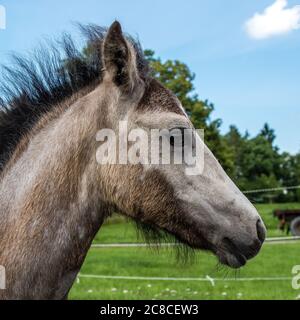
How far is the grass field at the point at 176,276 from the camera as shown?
895cm

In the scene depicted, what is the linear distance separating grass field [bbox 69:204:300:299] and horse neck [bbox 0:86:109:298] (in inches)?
110

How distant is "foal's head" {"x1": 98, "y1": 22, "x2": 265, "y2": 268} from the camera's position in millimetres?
3071

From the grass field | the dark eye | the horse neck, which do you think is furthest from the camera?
the grass field

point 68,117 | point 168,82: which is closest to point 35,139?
point 68,117

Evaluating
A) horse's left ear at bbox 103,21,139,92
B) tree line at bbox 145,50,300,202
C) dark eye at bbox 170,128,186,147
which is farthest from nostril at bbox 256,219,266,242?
tree line at bbox 145,50,300,202

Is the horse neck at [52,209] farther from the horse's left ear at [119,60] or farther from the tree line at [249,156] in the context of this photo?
the tree line at [249,156]

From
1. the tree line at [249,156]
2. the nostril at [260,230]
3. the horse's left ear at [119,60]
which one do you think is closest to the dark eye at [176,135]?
the horse's left ear at [119,60]

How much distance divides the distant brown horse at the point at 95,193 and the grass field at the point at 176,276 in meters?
2.76

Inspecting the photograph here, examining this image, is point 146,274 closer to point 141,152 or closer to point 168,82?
point 141,152

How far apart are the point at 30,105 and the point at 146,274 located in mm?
9247

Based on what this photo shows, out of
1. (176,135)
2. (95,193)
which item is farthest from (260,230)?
(95,193)

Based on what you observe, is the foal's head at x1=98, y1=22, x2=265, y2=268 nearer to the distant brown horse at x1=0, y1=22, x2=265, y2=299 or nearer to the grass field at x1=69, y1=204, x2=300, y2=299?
the distant brown horse at x1=0, y1=22, x2=265, y2=299

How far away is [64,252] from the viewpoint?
3025 millimetres

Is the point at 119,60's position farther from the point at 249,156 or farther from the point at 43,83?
the point at 249,156
